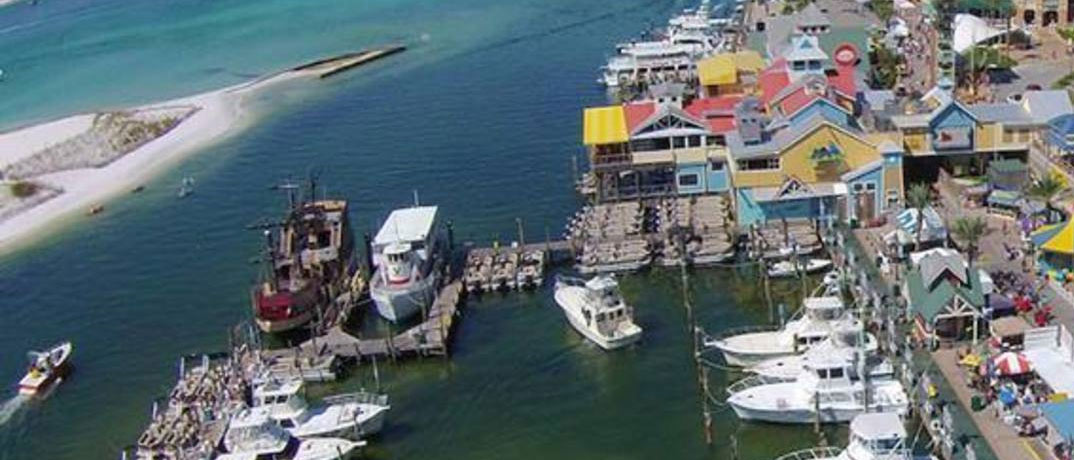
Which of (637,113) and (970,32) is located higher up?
(970,32)

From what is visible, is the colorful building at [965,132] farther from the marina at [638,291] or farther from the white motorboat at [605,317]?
the white motorboat at [605,317]

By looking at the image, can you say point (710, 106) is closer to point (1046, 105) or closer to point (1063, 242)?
point (1046, 105)

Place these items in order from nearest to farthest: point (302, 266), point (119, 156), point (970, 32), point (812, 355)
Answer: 1. point (812, 355)
2. point (302, 266)
3. point (970, 32)
4. point (119, 156)

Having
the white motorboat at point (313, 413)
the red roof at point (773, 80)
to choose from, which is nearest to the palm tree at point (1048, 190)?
the red roof at point (773, 80)

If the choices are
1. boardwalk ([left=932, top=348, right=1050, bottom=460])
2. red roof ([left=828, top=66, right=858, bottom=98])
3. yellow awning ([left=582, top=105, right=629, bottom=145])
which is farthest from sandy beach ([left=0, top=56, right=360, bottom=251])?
boardwalk ([left=932, top=348, right=1050, bottom=460])

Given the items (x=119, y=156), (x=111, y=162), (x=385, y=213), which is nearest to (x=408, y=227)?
(x=385, y=213)

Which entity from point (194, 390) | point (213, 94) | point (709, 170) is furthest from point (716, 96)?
point (213, 94)

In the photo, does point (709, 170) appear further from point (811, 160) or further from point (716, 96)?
point (716, 96)
